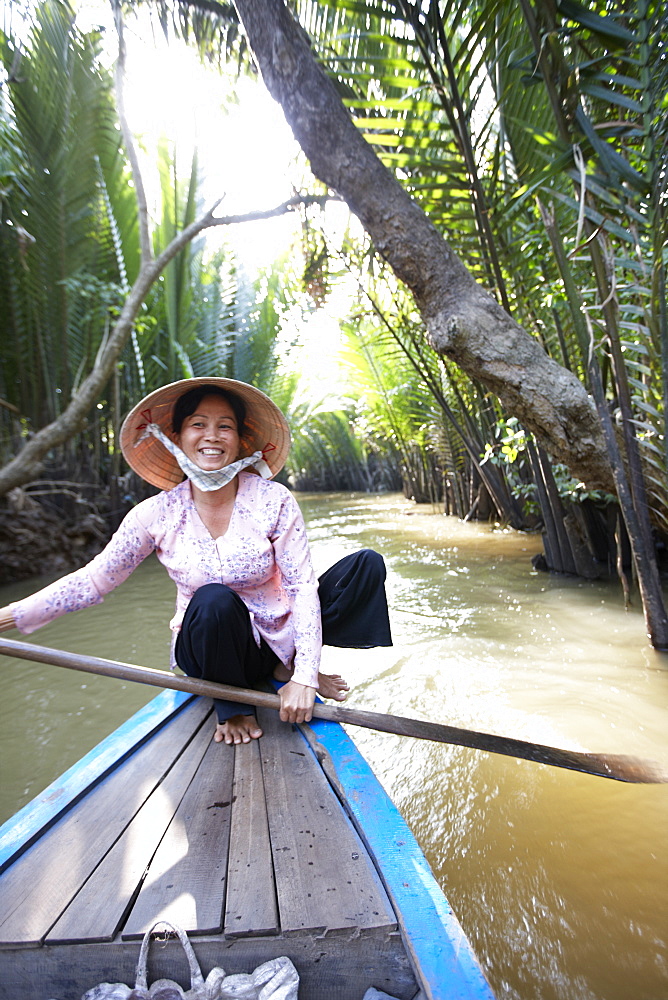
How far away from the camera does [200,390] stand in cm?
167

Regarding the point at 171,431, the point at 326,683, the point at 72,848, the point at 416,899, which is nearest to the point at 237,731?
the point at 326,683

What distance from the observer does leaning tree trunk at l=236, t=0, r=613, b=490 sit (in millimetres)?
2477

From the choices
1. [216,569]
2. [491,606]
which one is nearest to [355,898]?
[216,569]

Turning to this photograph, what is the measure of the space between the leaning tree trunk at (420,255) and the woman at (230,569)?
117cm

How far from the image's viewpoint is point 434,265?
254cm

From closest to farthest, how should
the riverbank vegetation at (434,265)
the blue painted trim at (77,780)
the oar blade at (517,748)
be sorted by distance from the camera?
1. the blue painted trim at (77,780)
2. the oar blade at (517,748)
3. the riverbank vegetation at (434,265)

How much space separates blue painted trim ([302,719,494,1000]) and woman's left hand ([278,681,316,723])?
195mm

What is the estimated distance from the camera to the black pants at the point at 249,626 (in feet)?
4.77

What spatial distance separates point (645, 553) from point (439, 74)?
89.0 inches

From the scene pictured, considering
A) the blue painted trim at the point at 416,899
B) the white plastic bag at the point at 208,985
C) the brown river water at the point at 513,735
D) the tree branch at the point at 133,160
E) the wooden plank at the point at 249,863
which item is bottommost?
the brown river water at the point at 513,735

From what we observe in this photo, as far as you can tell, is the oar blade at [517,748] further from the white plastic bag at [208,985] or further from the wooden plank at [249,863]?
the white plastic bag at [208,985]

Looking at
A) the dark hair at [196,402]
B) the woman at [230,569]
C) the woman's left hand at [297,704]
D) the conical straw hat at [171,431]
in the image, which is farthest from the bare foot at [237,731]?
the dark hair at [196,402]

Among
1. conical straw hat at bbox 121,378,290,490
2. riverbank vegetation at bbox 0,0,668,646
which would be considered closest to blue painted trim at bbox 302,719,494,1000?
conical straw hat at bbox 121,378,290,490

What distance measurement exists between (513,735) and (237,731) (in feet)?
3.08
